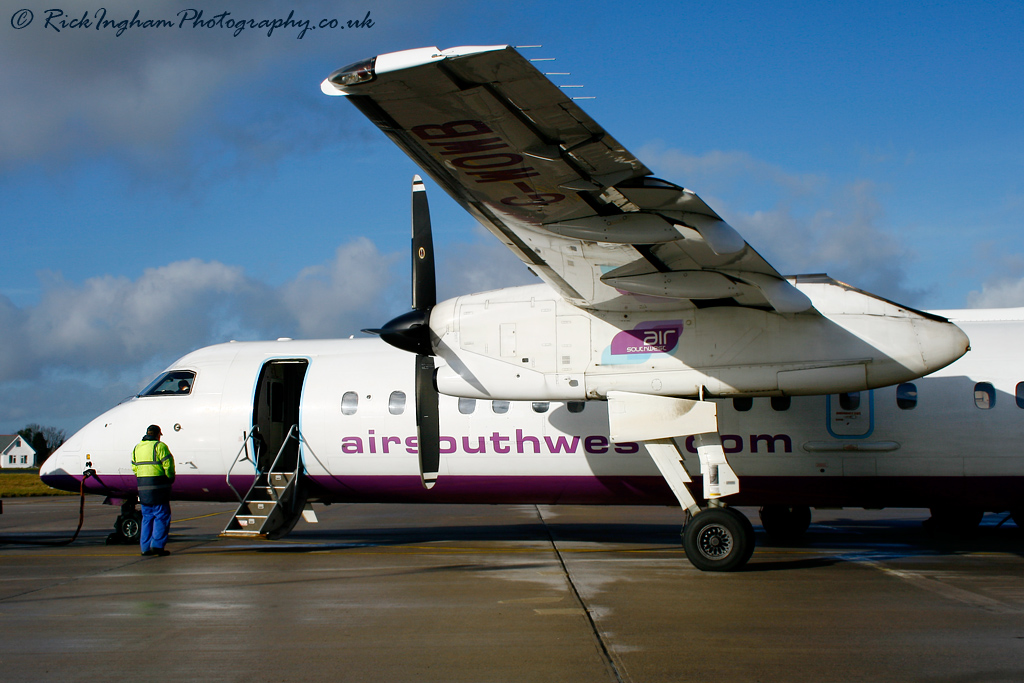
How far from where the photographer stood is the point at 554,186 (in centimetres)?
658

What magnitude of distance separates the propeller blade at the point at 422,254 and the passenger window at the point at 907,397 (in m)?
6.01

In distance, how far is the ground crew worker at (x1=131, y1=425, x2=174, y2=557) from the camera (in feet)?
33.8

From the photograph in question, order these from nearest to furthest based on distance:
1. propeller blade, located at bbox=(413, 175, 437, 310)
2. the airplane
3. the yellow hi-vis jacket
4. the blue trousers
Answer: the airplane
propeller blade, located at bbox=(413, 175, 437, 310)
the yellow hi-vis jacket
the blue trousers

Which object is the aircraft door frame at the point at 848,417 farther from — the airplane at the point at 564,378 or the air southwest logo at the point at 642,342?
the air southwest logo at the point at 642,342

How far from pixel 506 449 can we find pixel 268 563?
11.1 feet

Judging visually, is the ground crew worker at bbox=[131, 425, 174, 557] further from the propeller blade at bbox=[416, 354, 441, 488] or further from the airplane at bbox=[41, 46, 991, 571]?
the propeller blade at bbox=[416, 354, 441, 488]

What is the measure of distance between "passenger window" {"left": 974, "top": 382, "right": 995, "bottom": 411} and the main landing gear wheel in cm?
365

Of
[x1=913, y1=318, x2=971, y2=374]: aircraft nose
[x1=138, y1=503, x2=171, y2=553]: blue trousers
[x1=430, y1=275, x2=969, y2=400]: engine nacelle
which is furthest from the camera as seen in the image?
[x1=138, y1=503, x2=171, y2=553]: blue trousers

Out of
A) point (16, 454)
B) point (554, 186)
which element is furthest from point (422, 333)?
point (16, 454)

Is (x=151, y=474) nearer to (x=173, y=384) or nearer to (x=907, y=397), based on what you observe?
(x=173, y=384)

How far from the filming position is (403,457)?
11.0m

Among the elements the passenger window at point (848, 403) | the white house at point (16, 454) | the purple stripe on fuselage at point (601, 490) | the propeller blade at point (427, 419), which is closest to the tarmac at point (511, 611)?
the purple stripe on fuselage at point (601, 490)

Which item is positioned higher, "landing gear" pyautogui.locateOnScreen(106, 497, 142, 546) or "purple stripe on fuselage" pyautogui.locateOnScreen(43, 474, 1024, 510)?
"purple stripe on fuselage" pyautogui.locateOnScreen(43, 474, 1024, 510)

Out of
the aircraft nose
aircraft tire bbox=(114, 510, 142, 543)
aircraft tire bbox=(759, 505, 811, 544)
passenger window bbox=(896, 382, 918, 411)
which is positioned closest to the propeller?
aircraft tire bbox=(114, 510, 142, 543)
